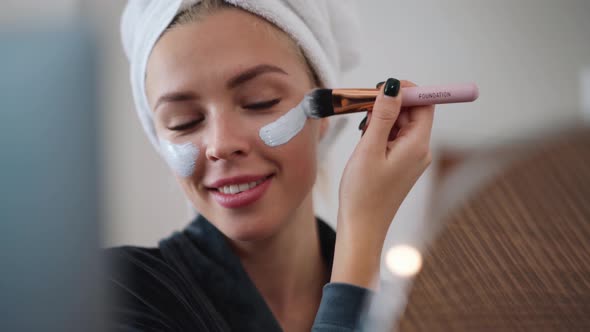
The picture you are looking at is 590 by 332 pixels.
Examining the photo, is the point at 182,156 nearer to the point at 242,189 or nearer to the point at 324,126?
the point at 242,189

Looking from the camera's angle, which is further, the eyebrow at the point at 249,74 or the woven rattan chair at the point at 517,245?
the eyebrow at the point at 249,74

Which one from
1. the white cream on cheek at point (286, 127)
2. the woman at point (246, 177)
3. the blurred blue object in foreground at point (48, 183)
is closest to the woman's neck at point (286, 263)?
the woman at point (246, 177)

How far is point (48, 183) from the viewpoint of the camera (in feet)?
1.12

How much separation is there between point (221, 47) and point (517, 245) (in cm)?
34

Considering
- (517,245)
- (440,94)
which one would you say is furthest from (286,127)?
(517,245)

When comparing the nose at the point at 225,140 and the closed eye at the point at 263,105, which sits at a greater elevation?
the closed eye at the point at 263,105

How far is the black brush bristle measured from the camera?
50cm

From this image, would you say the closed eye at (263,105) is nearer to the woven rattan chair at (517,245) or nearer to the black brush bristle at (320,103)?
the black brush bristle at (320,103)

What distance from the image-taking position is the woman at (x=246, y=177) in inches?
18.6

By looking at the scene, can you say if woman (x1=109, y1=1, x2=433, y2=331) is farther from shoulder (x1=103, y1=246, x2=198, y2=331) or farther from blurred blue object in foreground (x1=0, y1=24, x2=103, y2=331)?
blurred blue object in foreground (x1=0, y1=24, x2=103, y2=331)

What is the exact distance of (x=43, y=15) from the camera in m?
0.36

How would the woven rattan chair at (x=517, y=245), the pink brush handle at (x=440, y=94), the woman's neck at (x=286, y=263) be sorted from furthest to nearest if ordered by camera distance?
the woman's neck at (x=286, y=263) < the pink brush handle at (x=440, y=94) < the woven rattan chair at (x=517, y=245)

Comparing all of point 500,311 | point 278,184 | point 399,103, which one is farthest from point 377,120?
point 500,311

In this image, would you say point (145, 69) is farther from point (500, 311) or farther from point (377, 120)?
point (500, 311)
